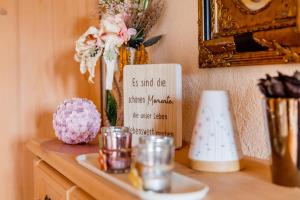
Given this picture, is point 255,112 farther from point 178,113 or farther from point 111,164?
point 111,164

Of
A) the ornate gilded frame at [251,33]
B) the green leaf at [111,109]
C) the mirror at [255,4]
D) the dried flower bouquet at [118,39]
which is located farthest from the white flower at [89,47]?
the mirror at [255,4]

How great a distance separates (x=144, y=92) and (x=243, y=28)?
31cm

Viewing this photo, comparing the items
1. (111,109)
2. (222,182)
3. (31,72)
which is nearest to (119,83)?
(111,109)

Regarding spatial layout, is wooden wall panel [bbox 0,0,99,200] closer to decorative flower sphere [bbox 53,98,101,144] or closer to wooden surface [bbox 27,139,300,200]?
decorative flower sphere [bbox 53,98,101,144]

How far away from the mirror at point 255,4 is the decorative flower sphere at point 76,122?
54 cm

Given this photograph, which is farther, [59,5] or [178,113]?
[59,5]

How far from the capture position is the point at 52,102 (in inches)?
60.7

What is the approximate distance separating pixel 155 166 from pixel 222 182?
0.55ft

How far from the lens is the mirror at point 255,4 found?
80cm

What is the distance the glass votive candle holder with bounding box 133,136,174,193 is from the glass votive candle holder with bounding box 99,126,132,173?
143 mm

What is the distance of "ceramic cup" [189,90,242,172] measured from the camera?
0.72 meters

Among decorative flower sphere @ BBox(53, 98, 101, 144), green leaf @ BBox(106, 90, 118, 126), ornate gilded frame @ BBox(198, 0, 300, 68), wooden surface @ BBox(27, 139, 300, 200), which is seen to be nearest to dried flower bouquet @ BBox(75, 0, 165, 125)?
green leaf @ BBox(106, 90, 118, 126)

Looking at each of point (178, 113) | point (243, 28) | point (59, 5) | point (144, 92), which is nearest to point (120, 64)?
point (144, 92)

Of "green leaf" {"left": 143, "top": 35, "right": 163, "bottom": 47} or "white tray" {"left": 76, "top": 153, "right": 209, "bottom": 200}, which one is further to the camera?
"green leaf" {"left": 143, "top": 35, "right": 163, "bottom": 47}
